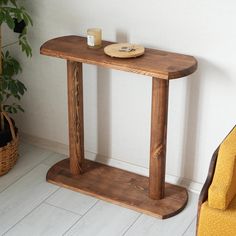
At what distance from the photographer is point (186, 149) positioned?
2609mm

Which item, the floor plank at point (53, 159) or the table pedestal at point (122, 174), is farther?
the floor plank at point (53, 159)

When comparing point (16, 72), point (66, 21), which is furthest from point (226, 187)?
point (16, 72)

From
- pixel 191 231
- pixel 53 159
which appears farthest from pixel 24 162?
pixel 191 231

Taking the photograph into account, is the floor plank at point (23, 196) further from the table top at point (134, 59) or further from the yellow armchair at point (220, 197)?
the yellow armchair at point (220, 197)

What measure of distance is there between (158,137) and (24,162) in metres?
0.96

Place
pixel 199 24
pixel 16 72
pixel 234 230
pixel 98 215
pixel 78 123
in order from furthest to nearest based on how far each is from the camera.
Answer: pixel 16 72 → pixel 78 123 → pixel 98 215 → pixel 199 24 → pixel 234 230

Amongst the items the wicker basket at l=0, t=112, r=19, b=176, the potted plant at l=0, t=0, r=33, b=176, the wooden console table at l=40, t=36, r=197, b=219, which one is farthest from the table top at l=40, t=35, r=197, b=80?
the wicker basket at l=0, t=112, r=19, b=176

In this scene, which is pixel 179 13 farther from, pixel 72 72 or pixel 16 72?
pixel 16 72

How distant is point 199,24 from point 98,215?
3.49 feet

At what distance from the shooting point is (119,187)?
2.65 meters

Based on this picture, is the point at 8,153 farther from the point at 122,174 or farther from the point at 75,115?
the point at 122,174

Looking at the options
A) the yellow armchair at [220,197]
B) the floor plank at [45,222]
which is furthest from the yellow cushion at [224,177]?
the floor plank at [45,222]

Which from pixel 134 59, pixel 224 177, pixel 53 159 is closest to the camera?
pixel 224 177

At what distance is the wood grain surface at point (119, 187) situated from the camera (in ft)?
8.18
